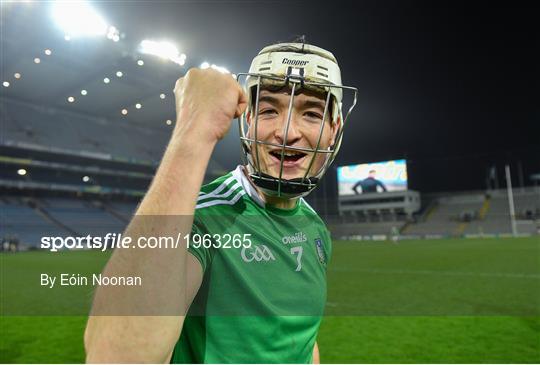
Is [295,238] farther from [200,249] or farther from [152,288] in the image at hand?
[152,288]

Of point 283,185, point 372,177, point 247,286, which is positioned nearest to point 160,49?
point 283,185

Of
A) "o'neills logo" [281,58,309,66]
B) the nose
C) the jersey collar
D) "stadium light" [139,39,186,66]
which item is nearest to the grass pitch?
the jersey collar

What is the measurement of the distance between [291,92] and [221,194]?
0.47 meters

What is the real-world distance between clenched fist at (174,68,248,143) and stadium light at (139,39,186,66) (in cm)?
3137

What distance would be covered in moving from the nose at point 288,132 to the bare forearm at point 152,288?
1.57ft

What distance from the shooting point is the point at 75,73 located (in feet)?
104

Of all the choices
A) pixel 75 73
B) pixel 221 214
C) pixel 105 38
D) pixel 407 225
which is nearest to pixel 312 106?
pixel 221 214

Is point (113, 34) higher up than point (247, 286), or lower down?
higher up

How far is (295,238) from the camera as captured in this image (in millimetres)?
1624

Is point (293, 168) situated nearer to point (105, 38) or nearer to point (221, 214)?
point (221, 214)

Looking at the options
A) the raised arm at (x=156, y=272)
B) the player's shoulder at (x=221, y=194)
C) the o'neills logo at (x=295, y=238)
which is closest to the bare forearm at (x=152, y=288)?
the raised arm at (x=156, y=272)

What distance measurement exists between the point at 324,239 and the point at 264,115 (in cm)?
88

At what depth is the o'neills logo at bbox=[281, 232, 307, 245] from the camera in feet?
5.08

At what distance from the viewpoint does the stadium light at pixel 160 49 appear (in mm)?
29500
